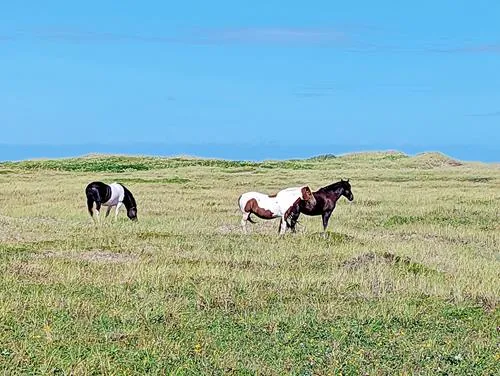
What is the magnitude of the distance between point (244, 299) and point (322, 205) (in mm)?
11562

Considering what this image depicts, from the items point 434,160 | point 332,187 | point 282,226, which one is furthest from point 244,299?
point 434,160

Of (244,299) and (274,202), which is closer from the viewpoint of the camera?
(244,299)

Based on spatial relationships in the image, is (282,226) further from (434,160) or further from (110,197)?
(434,160)

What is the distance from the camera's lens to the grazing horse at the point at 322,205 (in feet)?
71.5

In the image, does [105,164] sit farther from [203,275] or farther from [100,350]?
[100,350]

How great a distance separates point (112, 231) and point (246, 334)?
1155 centimetres

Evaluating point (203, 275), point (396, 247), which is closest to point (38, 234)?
point (203, 275)

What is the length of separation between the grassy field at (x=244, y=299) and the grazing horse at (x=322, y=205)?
0.91 m

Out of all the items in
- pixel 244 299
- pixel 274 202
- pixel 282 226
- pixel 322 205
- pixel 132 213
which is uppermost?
pixel 274 202

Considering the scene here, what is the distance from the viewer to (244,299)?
37.9 ft

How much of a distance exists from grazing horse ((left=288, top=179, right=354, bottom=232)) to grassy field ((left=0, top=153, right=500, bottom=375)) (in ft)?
2.98

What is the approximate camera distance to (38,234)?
1972 centimetres

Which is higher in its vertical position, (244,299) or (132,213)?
(132,213)

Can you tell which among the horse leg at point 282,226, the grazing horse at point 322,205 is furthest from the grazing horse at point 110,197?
the grazing horse at point 322,205
